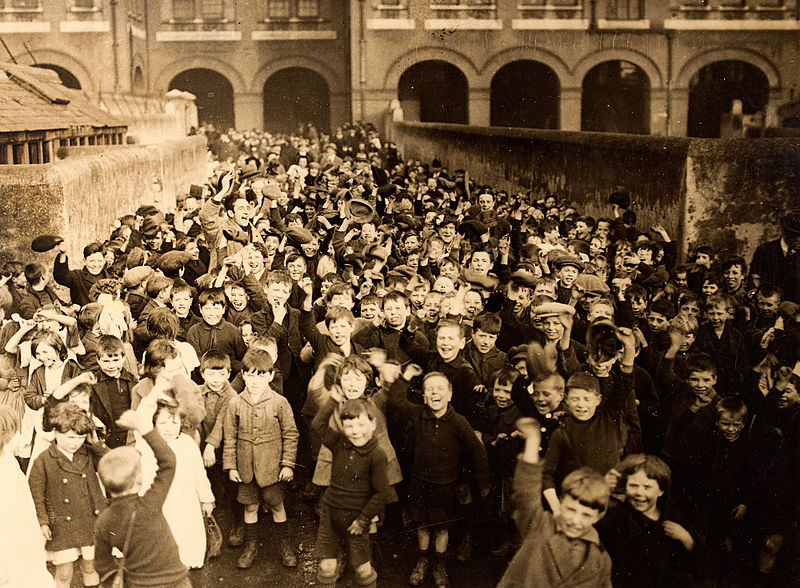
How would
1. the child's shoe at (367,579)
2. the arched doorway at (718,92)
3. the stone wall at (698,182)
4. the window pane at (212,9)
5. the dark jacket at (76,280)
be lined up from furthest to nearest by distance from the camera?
the arched doorway at (718,92)
the window pane at (212,9)
the stone wall at (698,182)
the dark jacket at (76,280)
the child's shoe at (367,579)

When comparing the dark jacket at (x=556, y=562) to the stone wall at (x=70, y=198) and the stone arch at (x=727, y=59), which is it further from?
the stone arch at (x=727, y=59)

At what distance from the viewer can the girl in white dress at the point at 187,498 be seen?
4.11 metres

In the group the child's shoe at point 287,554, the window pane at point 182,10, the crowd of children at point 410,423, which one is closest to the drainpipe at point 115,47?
the window pane at point 182,10

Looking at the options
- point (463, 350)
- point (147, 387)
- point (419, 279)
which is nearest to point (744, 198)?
point (419, 279)

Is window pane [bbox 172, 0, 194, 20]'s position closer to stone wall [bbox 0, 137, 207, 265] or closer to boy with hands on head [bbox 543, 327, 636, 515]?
stone wall [bbox 0, 137, 207, 265]

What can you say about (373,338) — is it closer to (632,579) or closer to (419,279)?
(419,279)

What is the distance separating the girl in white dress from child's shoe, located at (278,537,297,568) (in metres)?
0.39

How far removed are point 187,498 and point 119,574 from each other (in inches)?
21.7

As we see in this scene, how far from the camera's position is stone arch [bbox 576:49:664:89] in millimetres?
28984

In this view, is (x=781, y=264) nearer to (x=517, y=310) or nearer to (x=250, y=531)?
(x=517, y=310)

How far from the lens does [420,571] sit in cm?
425

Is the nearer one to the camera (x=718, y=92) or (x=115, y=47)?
(x=115, y=47)

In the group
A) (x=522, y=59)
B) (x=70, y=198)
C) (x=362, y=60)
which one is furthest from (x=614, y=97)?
(x=70, y=198)

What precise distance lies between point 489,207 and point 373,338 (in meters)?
5.12
